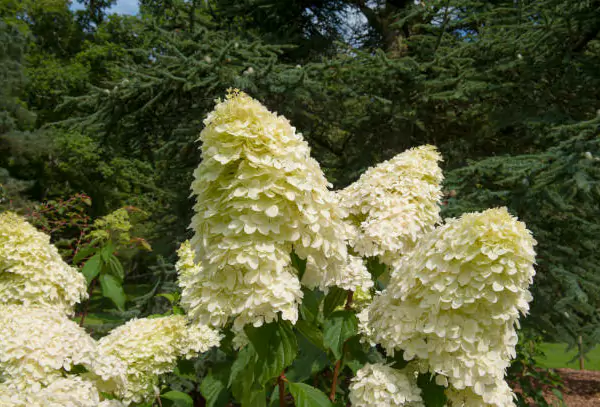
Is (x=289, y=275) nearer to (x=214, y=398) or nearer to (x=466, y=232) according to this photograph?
(x=466, y=232)

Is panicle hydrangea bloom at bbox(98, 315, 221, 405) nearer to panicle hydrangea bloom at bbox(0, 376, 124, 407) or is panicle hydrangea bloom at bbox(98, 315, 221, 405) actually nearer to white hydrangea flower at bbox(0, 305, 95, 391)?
white hydrangea flower at bbox(0, 305, 95, 391)

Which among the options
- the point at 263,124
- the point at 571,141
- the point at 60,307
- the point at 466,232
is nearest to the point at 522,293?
the point at 466,232

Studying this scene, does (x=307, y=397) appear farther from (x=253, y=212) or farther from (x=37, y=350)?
(x=37, y=350)

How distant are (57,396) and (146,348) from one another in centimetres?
69

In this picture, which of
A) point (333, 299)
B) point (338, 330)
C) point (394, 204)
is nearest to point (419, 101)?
point (394, 204)

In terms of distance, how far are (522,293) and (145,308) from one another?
4.61 m

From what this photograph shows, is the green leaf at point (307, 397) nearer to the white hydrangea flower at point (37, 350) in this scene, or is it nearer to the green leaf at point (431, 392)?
the green leaf at point (431, 392)

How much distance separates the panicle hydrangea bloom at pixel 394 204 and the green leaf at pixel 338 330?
23 centimetres

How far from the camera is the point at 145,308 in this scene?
5039 mm

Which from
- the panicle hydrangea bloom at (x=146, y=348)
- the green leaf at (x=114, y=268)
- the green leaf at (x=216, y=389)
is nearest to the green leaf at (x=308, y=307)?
the panicle hydrangea bloom at (x=146, y=348)

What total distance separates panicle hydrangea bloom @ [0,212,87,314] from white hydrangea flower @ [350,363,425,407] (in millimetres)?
1324

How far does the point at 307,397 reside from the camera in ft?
4.39

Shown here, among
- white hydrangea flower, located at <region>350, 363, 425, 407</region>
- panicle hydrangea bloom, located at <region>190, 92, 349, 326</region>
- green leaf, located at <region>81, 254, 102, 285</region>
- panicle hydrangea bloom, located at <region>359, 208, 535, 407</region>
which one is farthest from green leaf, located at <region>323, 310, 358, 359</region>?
green leaf, located at <region>81, 254, 102, 285</region>

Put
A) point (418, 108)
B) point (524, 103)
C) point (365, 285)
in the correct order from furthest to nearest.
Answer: point (418, 108), point (524, 103), point (365, 285)
